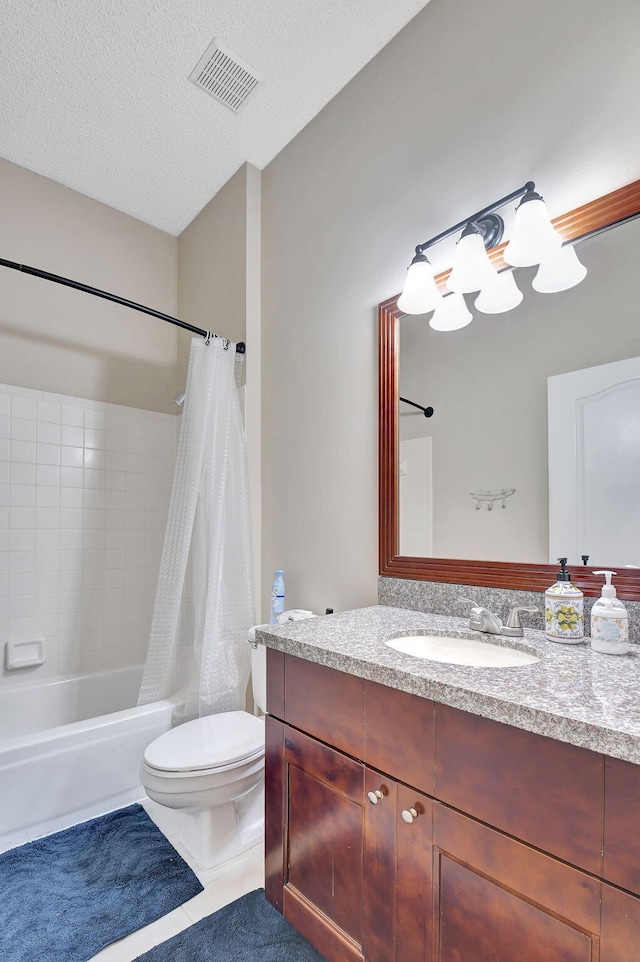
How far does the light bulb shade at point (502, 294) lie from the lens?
1.31 metres

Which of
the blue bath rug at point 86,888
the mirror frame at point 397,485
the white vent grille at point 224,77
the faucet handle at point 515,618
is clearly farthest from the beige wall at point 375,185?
the blue bath rug at point 86,888

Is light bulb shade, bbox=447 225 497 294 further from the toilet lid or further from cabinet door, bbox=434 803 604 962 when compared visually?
the toilet lid

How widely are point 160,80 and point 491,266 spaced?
5.12 ft

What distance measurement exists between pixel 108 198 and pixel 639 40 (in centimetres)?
240

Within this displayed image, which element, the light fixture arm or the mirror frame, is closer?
the mirror frame

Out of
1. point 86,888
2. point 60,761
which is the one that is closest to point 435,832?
point 86,888

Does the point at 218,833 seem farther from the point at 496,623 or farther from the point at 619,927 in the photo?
the point at 619,927

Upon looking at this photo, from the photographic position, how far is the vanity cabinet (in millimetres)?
668

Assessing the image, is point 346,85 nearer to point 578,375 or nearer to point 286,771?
point 578,375

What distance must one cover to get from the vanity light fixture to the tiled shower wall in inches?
69.0

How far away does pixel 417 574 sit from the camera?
1.49 meters

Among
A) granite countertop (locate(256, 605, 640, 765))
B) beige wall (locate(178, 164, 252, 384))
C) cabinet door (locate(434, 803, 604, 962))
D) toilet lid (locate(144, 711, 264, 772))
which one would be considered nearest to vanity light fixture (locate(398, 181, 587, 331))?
granite countertop (locate(256, 605, 640, 765))

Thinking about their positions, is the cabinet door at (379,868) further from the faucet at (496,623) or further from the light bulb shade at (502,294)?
the light bulb shade at (502,294)

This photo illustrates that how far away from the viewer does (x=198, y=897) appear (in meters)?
1.39
